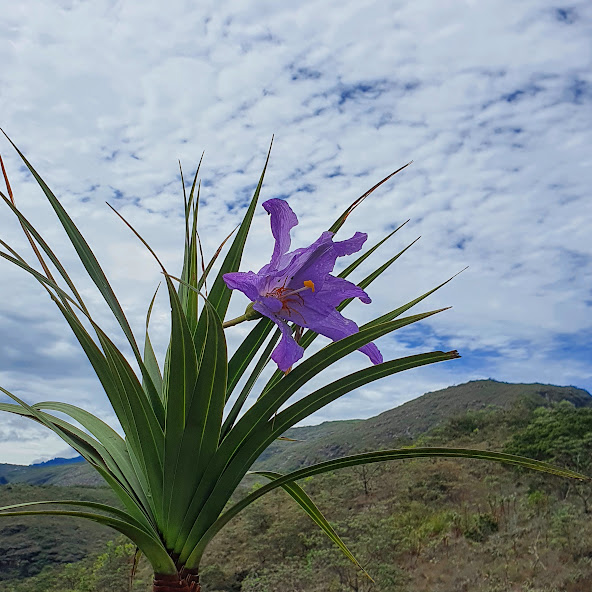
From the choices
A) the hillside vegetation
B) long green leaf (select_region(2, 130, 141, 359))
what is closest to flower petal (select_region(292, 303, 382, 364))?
long green leaf (select_region(2, 130, 141, 359))

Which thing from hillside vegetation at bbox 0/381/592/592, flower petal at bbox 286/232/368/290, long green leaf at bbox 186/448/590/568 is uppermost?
flower petal at bbox 286/232/368/290

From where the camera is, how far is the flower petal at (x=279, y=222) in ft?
2.37

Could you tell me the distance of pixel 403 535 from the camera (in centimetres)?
581

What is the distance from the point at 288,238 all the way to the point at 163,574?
17.9 inches

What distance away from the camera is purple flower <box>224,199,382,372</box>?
2.27ft

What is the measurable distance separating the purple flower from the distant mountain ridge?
13015mm

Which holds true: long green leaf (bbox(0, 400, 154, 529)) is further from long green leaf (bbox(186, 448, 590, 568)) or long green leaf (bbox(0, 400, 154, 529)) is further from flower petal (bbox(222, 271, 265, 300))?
flower petal (bbox(222, 271, 265, 300))

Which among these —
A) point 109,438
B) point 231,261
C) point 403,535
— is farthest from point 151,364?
point 403,535

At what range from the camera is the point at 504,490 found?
22.4ft

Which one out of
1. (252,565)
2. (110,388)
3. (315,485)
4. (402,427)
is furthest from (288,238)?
(402,427)

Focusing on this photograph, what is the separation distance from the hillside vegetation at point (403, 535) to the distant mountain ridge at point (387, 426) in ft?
17.5

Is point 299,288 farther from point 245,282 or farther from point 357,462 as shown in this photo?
point 357,462

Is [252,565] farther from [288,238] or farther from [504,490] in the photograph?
[288,238]

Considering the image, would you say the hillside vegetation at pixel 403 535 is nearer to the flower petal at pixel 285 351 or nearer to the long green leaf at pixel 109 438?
the long green leaf at pixel 109 438
